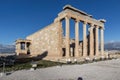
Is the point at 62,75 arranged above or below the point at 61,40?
below

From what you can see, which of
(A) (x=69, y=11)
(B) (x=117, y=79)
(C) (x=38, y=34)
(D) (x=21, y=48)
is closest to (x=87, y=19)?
(A) (x=69, y=11)

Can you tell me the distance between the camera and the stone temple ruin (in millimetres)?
41797

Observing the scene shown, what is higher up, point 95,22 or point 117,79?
point 95,22

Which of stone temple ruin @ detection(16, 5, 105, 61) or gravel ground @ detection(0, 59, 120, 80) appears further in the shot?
stone temple ruin @ detection(16, 5, 105, 61)

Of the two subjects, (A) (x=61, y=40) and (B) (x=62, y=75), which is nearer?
(B) (x=62, y=75)

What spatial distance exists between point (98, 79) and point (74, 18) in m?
29.4

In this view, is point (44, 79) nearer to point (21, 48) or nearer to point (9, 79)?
point (9, 79)

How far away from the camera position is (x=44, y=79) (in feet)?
51.6

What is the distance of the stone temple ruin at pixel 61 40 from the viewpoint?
41.8 meters

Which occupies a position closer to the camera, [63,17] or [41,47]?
[63,17]

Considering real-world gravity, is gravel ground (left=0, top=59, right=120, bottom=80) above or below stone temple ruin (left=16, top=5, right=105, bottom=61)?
below

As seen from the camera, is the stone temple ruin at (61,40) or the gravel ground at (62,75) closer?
the gravel ground at (62,75)

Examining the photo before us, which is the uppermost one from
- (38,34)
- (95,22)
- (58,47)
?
(95,22)

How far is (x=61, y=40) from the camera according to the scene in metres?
46.4
